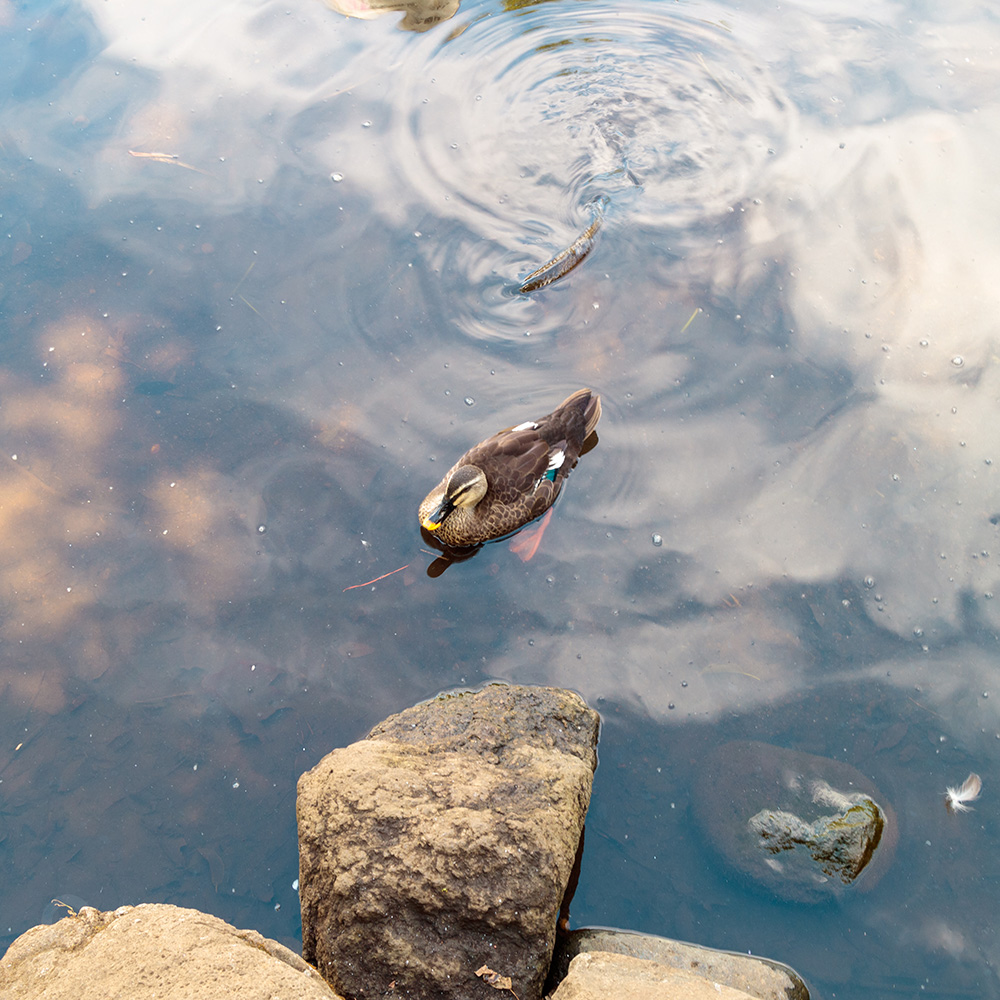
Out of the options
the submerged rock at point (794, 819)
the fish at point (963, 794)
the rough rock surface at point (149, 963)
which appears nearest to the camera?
the rough rock surface at point (149, 963)

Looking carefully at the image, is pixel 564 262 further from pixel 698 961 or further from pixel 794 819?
pixel 698 961

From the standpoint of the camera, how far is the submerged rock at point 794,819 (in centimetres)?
404

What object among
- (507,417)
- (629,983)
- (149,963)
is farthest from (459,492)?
(149,963)

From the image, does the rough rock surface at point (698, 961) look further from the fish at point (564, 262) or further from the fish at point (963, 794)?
the fish at point (564, 262)

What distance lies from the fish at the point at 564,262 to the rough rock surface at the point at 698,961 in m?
4.83

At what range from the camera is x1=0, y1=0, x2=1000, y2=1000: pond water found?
14.1ft

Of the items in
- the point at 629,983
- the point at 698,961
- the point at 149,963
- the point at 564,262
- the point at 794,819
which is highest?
the point at 564,262

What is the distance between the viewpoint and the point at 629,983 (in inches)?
114

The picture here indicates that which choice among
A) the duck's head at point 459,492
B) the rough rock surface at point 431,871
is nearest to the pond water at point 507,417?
the duck's head at point 459,492

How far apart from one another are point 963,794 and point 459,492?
140 inches

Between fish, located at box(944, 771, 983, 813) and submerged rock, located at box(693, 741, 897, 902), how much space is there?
372 millimetres

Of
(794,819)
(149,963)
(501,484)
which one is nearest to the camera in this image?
(149,963)

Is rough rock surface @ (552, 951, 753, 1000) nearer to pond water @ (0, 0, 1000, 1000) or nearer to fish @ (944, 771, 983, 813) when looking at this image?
pond water @ (0, 0, 1000, 1000)

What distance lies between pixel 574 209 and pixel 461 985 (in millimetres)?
6131
